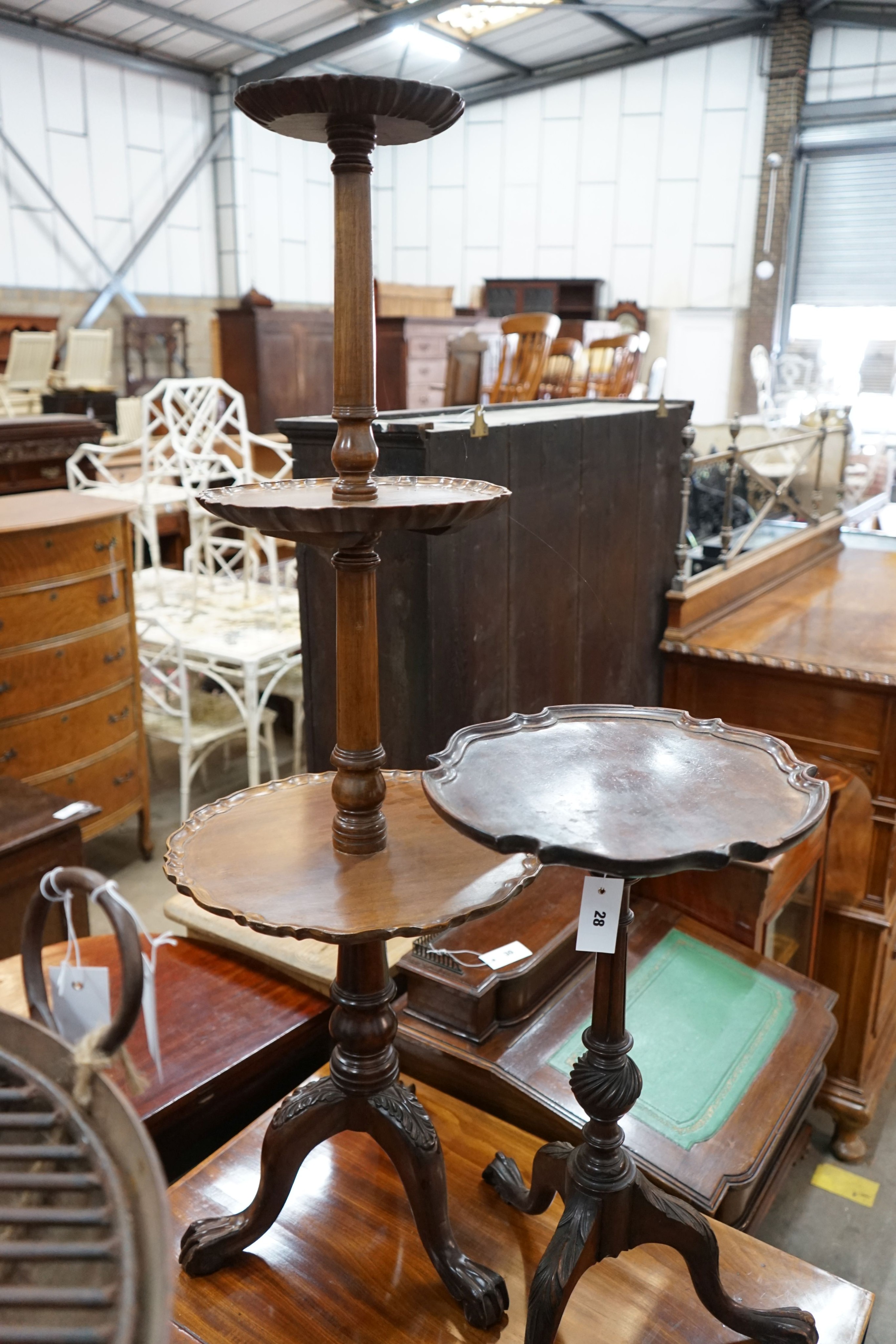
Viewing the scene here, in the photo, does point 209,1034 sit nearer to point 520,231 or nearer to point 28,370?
point 28,370

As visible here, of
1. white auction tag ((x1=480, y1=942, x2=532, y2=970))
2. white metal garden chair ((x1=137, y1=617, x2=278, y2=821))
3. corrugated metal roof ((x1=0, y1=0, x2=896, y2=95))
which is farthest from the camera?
corrugated metal roof ((x1=0, y1=0, x2=896, y2=95))

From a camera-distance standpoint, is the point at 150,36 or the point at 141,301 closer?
the point at 150,36

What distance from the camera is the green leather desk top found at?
1683 mm

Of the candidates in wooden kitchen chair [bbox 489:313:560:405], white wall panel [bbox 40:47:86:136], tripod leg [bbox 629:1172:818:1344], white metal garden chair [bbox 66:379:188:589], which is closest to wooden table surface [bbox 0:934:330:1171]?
tripod leg [bbox 629:1172:818:1344]

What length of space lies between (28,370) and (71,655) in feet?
20.6

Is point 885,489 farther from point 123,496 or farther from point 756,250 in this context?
point 123,496

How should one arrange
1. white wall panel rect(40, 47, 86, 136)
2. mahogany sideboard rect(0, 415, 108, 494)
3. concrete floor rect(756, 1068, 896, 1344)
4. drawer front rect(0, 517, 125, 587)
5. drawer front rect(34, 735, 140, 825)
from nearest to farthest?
concrete floor rect(756, 1068, 896, 1344) < drawer front rect(0, 517, 125, 587) < drawer front rect(34, 735, 140, 825) < mahogany sideboard rect(0, 415, 108, 494) < white wall panel rect(40, 47, 86, 136)

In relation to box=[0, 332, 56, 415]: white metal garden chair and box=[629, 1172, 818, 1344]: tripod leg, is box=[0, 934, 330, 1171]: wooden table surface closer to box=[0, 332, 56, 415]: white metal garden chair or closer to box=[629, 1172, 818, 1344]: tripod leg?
box=[629, 1172, 818, 1344]: tripod leg

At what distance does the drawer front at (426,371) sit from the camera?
790cm

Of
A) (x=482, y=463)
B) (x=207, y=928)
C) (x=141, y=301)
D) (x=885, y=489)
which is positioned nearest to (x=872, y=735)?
(x=482, y=463)

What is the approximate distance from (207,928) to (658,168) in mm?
10378

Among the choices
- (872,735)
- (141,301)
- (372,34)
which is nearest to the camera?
(872,735)

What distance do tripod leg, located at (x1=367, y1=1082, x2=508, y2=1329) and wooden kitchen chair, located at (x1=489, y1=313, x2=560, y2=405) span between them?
281 cm

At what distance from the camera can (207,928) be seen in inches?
77.5
